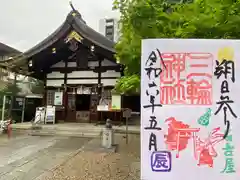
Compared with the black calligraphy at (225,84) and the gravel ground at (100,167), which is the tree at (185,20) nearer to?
the black calligraphy at (225,84)

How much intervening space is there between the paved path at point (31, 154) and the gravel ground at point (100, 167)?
1.27 feet

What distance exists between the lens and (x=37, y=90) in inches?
742

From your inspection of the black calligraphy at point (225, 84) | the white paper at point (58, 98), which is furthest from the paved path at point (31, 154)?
the black calligraphy at point (225, 84)

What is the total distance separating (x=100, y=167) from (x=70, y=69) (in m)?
8.53

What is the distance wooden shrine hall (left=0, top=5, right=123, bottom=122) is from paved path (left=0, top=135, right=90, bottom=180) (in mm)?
3892

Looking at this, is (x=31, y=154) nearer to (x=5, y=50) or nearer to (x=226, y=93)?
(x=226, y=93)

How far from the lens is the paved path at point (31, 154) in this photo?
516 centimetres

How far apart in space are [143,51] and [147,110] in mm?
560

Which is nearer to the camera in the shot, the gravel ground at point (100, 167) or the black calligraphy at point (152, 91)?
the black calligraphy at point (152, 91)

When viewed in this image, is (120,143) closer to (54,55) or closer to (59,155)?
(59,155)

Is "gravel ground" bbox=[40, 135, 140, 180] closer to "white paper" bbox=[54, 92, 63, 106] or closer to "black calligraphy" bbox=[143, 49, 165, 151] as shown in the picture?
"black calligraphy" bbox=[143, 49, 165, 151]

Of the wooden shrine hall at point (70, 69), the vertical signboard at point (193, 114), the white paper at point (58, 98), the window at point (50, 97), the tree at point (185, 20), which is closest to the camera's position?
the vertical signboard at point (193, 114)

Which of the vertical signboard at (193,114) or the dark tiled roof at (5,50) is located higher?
the dark tiled roof at (5,50)

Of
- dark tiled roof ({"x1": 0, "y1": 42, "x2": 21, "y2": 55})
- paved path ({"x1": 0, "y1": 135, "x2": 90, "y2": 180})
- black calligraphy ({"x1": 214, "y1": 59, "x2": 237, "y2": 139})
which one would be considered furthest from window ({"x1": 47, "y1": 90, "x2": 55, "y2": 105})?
dark tiled roof ({"x1": 0, "y1": 42, "x2": 21, "y2": 55})
